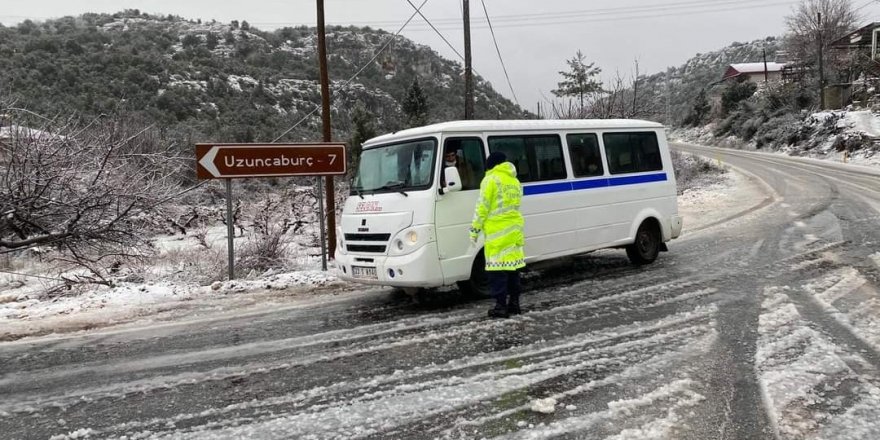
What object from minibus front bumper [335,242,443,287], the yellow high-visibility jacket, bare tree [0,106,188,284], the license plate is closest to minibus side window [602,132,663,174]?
the yellow high-visibility jacket

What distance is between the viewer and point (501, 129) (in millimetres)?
7164

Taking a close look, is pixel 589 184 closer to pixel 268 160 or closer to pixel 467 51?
pixel 268 160

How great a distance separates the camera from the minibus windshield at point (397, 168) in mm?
6641

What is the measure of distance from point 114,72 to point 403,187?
50.9 metres

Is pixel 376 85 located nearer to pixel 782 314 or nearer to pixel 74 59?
pixel 74 59

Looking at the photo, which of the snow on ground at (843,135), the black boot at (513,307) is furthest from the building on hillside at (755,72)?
the black boot at (513,307)

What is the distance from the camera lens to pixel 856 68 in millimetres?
43656

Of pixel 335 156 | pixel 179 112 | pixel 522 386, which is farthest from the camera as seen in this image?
pixel 179 112

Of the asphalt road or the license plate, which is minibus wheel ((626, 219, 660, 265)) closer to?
the asphalt road

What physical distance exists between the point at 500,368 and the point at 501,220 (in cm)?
188

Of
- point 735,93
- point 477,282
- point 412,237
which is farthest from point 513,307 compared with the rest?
point 735,93

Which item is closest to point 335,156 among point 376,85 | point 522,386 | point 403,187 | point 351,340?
point 403,187

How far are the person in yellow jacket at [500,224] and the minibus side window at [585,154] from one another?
2.17m

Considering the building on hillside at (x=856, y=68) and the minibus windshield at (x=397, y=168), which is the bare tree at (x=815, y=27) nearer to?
the building on hillside at (x=856, y=68)
